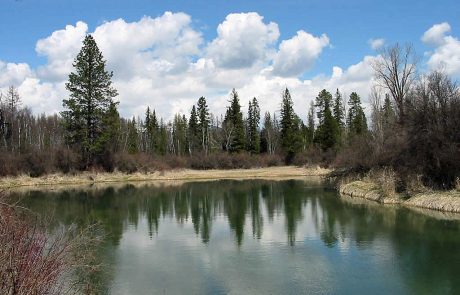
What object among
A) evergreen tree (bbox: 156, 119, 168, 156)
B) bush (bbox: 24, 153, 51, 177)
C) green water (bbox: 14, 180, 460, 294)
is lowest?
green water (bbox: 14, 180, 460, 294)

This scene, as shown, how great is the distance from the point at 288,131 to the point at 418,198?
5049 centimetres

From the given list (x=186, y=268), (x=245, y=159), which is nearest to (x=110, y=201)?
(x=186, y=268)

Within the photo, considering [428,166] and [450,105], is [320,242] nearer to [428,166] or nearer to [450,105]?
[428,166]

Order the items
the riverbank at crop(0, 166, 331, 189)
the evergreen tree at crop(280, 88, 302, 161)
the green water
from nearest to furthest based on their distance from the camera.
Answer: the green water
the riverbank at crop(0, 166, 331, 189)
the evergreen tree at crop(280, 88, 302, 161)

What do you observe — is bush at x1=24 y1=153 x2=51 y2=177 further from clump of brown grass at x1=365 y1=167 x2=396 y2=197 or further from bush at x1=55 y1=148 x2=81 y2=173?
clump of brown grass at x1=365 y1=167 x2=396 y2=197

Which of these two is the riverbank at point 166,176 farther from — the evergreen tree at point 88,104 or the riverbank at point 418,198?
the riverbank at point 418,198

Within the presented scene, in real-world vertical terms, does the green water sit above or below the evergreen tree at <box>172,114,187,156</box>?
below

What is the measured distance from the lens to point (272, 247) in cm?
1823

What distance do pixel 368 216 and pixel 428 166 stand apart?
223 inches

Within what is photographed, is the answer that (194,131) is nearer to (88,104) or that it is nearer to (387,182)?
(88,104)

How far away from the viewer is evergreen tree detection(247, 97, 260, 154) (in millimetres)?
83156

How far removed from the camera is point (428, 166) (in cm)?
2806

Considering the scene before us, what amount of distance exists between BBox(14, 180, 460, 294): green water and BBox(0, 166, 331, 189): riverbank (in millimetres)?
18096

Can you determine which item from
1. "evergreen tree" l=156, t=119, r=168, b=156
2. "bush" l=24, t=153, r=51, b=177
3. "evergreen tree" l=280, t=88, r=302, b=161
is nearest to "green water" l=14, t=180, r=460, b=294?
"bush" l=24, t=153, r=51, b=177
